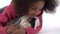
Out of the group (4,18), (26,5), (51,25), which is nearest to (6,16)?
(4,18)

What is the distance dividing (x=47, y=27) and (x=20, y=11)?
0.23 m

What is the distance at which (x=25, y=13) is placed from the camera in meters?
0.73

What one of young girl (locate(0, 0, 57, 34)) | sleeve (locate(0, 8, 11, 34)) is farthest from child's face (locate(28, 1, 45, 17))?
sleeve (locate(0, 8, 11, 34))

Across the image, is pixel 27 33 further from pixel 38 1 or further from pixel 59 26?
pixel 59 26

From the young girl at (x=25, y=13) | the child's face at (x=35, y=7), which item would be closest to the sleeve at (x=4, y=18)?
the young girl at (x=25, y=13)

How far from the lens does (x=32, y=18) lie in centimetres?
78

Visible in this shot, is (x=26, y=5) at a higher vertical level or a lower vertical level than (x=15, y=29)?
higher

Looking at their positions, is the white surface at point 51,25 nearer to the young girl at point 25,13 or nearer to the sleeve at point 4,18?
the young girl at point 25,13

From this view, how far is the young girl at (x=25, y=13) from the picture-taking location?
0.70 m

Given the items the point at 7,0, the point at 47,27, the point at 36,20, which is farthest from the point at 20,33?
the point at 7,0

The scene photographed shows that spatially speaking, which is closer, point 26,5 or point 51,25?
point 26,5

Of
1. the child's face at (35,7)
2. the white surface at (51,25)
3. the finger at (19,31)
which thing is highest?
the child's face at (35,7)

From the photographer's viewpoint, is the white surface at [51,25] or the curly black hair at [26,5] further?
the white surface at [51,25]

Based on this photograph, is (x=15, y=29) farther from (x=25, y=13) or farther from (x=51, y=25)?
(x=51, y=25)
